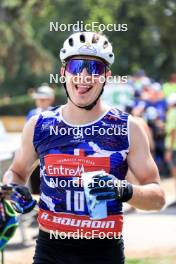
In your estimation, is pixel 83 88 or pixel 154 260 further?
pixel 154 260

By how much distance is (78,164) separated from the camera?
12.5 ft

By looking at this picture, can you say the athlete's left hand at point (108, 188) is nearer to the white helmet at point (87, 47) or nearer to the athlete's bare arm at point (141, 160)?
the athlete's bare arm at point (141, 160)

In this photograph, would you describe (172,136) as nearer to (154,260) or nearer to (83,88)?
(154,260)

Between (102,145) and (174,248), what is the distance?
4.97m

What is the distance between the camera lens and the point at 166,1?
28641 mm

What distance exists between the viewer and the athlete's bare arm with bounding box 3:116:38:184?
402cm

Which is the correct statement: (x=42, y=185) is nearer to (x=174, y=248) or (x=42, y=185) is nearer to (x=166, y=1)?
(x=174, y=248)

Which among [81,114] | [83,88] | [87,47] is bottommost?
[81,114]

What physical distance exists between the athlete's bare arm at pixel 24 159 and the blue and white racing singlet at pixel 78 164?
0.48 feet

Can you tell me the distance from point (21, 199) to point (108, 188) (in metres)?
0.54

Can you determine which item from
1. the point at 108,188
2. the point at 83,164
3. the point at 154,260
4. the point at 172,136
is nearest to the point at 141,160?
the point at 83,164

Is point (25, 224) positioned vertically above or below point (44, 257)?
below

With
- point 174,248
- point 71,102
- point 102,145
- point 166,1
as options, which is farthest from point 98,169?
point 166,1

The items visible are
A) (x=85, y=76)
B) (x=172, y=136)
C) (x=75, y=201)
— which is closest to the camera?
(x=75, y=201)
